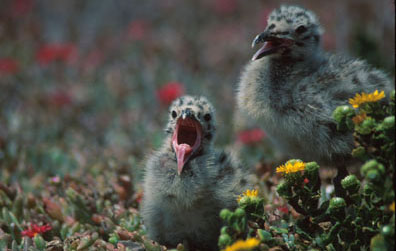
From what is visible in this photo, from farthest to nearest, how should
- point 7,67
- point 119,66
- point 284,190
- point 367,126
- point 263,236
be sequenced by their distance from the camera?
1. point 119,66
2. point 7,67
3. point 284,190
4. point 263,236
5. point 367,126

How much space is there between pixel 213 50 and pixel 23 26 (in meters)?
3.32

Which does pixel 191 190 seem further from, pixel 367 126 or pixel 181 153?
pixel 367 126

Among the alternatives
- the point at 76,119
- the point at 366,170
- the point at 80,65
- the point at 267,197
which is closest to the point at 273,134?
the point at 267,197

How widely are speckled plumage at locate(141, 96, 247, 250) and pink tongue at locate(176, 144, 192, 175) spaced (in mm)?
85

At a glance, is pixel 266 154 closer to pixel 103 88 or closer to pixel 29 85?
pixel 103 88

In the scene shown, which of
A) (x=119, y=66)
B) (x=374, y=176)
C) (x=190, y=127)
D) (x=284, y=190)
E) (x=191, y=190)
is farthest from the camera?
(x=119, y=66)

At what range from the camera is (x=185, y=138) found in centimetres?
290

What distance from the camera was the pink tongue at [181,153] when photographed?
8.57ft

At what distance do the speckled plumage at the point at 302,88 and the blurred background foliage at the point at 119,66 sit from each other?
17.6 inches

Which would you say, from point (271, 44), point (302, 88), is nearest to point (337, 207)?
point (302, 88)

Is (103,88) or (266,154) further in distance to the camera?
(103,88)

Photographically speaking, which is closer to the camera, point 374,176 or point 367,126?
point 374,176

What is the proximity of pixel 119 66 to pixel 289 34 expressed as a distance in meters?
4.57

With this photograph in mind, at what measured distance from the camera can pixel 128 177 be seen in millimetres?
3838
